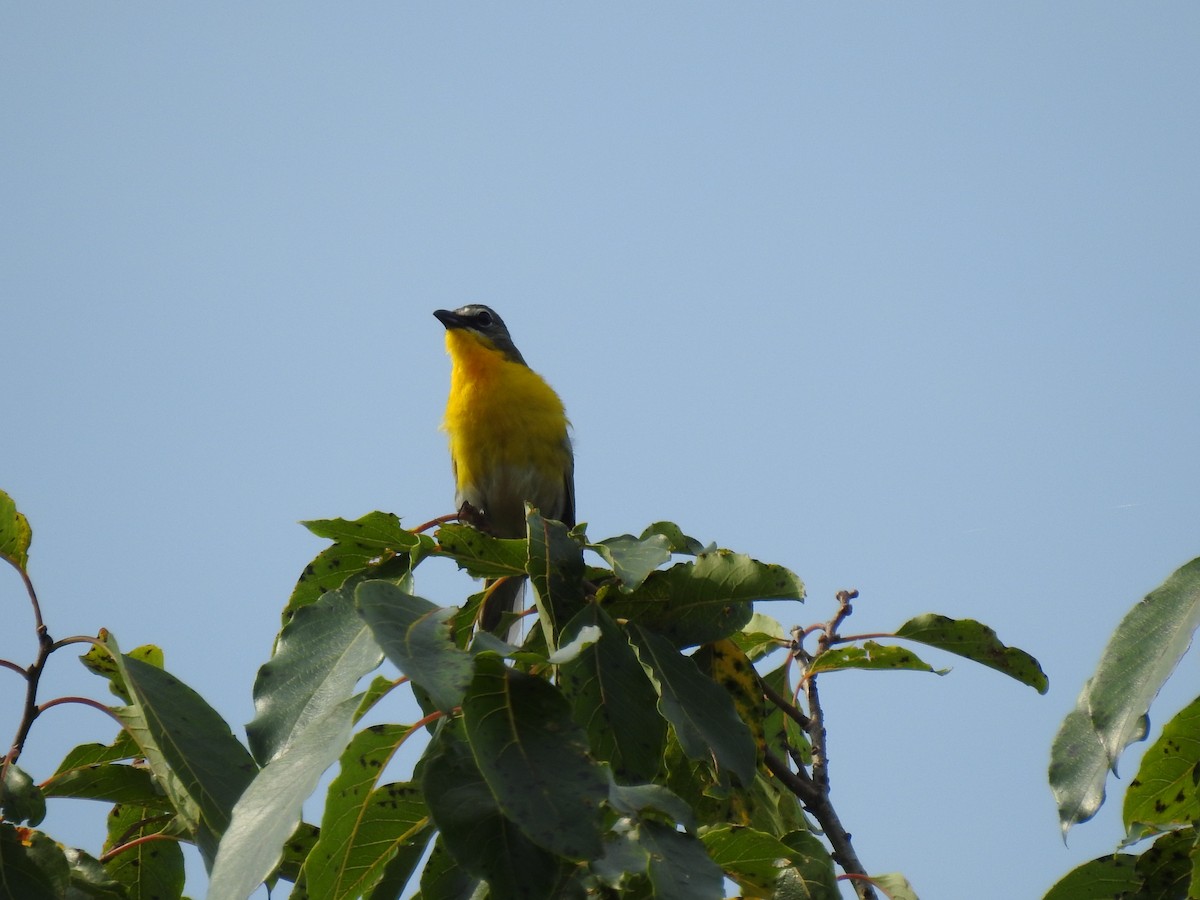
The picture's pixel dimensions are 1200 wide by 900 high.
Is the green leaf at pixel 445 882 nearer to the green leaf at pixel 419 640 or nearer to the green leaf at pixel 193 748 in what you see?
the green leaf at pixel 193 748

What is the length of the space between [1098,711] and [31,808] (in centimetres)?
252

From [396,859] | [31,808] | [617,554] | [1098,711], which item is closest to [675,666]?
[617,554]

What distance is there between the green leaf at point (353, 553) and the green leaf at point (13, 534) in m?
0.75

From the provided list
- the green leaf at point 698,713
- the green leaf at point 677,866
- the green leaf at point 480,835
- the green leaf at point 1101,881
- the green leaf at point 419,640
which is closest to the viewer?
the green leaf at point 419,640

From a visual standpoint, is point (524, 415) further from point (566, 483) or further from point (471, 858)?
point (471, 858)

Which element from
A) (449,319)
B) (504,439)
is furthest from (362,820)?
(449,319)

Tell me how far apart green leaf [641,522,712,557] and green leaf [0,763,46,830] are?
1.67 m

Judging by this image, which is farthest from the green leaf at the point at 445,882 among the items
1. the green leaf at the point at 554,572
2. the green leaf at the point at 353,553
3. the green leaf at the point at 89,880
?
the green leaf at the point at 89,880

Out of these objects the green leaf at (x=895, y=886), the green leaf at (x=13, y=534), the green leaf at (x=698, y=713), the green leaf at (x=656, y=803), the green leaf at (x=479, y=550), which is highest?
the green leaf at (x=13, y=534)

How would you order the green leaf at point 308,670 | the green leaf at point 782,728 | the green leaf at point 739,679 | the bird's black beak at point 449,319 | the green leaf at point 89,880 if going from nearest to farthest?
1. the green leaf at point 308,670
2. the green leaf at point 89,880
3. the green leaf at point 739,679
4. the green leaf at point 782,728
5. the bird's black beak at point 449,319

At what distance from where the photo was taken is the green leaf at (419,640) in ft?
6.42

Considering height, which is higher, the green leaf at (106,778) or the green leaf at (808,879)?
the green leaf at (106,778)

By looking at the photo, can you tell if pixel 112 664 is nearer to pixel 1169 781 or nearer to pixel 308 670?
pixel 308 670

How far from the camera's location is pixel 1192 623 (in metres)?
2.22
